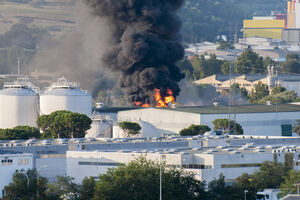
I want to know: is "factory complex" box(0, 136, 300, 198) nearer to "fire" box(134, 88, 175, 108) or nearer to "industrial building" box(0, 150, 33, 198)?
"industrial building" box(0, 150, 33, 198)

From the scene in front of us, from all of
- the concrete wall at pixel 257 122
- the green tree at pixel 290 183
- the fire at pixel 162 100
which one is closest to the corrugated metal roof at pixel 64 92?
the fire at pixel 162 100

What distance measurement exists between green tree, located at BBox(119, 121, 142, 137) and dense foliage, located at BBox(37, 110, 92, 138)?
6.44 metres

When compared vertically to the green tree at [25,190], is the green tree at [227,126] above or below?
above

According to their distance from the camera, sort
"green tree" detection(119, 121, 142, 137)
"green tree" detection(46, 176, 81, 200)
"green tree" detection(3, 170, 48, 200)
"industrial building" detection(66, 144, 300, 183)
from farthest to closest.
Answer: "green tree" detection(119, 121, 142, 137) → "industrial building" detection(66, 144, 300, 183) → "green tree" detection(3, 170, 48, 200) → "green tree" detection(46, 176, 81, 200)

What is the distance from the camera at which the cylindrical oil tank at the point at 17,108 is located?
151 metres

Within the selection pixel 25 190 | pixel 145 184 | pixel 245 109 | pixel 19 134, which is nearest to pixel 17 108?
pixel 19 134

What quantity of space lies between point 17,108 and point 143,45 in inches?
837

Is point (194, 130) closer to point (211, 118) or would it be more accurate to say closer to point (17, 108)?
point (211, 118)

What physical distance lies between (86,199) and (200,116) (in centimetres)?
7082

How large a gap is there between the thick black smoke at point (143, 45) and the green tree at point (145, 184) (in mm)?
72892

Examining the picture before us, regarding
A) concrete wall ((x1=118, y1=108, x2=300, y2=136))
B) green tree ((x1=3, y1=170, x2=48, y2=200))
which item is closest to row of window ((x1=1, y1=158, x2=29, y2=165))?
green tree ((x1=3, y1=170, x2=48, y2=200))

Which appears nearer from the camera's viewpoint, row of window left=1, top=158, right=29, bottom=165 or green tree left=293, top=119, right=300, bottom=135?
row of window left=1, top=158, right=29, bottom=165

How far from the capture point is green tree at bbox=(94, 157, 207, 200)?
8012 cm

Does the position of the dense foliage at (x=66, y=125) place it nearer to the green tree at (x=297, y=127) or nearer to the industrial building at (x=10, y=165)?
the green tree at (x=297, y=127)
